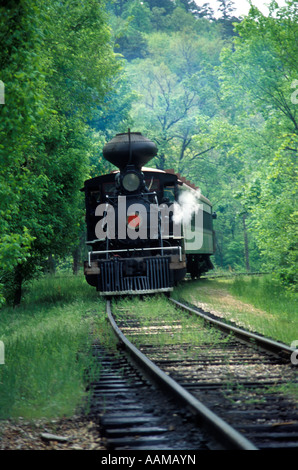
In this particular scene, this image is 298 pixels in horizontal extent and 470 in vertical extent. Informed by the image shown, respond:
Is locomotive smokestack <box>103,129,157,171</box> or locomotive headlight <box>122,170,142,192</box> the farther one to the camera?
locomotive smokestack <box>103,129,157,171</box>

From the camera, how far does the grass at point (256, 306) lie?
8883 millimetres

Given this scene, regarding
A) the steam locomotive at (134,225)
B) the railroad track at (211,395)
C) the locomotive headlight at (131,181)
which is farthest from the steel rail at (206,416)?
the locomotive headlight at (131,181)

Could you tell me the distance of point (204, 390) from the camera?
515 cm

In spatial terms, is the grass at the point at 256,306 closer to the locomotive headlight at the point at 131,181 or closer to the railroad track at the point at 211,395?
the railroad track at the point at 211,395

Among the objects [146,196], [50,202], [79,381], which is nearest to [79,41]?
[50,202]

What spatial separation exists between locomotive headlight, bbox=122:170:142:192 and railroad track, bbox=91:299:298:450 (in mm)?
6285

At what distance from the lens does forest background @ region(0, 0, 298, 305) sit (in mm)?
7625

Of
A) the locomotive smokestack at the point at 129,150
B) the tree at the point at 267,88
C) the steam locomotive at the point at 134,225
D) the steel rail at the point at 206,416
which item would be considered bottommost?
the steel rail at the point at 206,416

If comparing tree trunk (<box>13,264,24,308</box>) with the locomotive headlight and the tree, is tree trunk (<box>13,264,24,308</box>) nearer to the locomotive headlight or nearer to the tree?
the locomotive headlight

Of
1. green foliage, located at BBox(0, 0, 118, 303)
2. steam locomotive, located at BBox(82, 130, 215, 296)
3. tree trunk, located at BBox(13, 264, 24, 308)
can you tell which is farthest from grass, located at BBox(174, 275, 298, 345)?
tree trunk, located at BBox(13, 264, 24, 308)

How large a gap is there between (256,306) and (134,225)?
3720 mm

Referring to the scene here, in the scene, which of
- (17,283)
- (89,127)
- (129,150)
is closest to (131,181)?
(129,150)

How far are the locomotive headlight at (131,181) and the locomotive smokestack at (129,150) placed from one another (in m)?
0.49
